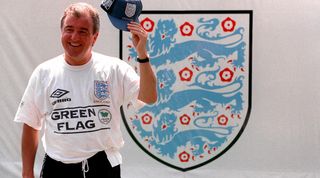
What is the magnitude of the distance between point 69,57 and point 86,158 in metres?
0.41

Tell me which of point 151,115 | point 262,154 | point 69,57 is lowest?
point 262,154

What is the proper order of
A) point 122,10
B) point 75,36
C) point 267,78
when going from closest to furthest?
point 75,36 < point 122,10 < point 267,78

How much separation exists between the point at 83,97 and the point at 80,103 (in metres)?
0.03

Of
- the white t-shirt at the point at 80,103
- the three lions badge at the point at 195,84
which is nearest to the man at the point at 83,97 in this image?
the white t-shirt at the point at 80,103

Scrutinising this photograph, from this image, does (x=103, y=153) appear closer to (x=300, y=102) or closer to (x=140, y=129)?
(x=140, y=129)

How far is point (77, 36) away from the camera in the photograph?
197 cm

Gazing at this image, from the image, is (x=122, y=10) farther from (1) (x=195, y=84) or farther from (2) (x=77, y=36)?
(1) (x=195, y=84)

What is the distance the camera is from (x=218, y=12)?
3.39 metres

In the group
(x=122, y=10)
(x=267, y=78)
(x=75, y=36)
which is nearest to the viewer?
(x=75, y=36)

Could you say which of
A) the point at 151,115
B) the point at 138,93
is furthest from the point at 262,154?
the point at 138,93

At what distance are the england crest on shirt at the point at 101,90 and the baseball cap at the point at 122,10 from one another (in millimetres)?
260

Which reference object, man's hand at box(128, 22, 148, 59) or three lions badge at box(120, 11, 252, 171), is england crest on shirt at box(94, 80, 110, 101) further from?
three lions badge at box(120, 11, 252, 171)

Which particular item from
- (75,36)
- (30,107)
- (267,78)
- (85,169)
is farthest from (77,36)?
(267,78)

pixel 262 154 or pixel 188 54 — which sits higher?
pixel 188 54
